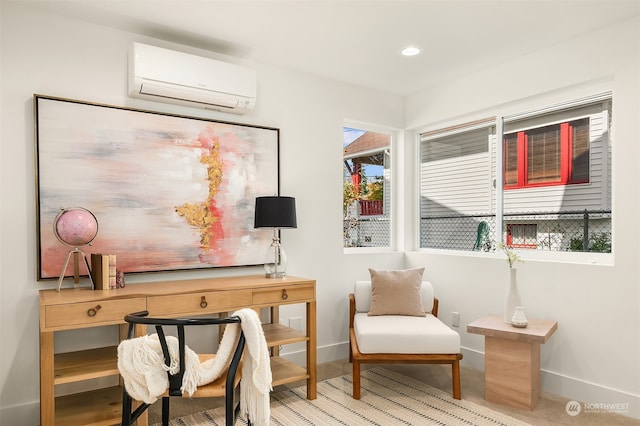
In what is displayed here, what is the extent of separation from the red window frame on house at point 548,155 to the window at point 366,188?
46.6 inches

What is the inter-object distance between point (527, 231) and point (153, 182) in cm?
286

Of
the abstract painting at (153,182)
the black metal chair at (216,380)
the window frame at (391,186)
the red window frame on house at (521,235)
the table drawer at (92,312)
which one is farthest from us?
the window frame at (391,186)

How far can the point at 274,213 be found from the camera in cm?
317

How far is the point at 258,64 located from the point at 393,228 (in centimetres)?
205

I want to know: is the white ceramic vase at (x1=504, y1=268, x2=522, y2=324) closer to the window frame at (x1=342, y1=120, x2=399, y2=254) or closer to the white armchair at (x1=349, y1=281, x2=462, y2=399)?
the white armchair at (x1=349, y1=281, x2=462, y2=399)

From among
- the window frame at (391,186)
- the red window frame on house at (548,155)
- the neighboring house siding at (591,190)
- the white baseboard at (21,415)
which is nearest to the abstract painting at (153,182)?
the white baseboard at (21,415)

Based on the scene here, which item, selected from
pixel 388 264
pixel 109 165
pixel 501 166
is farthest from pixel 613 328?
pixel 109 165

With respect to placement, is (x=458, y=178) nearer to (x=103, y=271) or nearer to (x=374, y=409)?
(x=374, y=409)

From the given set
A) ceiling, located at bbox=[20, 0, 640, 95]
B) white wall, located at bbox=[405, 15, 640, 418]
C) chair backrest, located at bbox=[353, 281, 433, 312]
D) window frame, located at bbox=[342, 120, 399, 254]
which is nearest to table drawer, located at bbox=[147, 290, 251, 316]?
chair backrest, located at bbox=[353, 281, 433, 312]

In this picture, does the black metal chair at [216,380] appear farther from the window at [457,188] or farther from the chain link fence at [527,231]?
the window at [457,188]

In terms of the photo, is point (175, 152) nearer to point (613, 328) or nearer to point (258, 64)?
point (258, 64)

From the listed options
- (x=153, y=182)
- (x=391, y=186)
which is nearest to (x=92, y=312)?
(x=153, y=182)

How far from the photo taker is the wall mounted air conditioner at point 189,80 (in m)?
2.88

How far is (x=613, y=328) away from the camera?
290 cm
